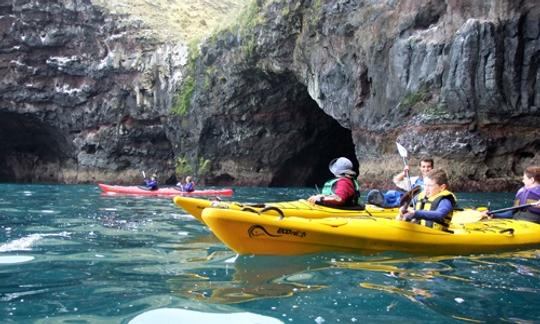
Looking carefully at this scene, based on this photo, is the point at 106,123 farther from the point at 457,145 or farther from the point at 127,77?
the point at 457,145

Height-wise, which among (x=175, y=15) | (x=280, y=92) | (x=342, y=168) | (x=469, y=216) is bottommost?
(x=469, y=216)

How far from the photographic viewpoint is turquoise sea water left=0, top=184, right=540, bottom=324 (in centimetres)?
397

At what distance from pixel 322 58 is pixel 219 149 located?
1056cm

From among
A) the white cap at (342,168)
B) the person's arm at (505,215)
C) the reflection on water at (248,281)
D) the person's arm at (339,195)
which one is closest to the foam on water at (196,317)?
the reflection on water at (248,281)

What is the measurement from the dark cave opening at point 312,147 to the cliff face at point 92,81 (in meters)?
8.47

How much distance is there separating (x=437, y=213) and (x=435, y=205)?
17 cm

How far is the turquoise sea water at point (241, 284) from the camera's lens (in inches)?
156

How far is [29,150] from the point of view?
45531mm

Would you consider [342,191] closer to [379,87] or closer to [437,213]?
[437,213]

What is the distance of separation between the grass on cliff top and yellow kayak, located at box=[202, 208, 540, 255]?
93.1ft

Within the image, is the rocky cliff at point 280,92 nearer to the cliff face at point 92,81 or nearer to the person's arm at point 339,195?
the cliff face at point 92,81

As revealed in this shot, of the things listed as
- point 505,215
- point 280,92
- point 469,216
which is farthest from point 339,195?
point 280,92

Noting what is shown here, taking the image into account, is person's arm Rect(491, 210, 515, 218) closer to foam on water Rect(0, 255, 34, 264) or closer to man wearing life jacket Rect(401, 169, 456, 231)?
man wearing life jacket Rect(401, 169, 456, 231)

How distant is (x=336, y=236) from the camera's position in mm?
6449
